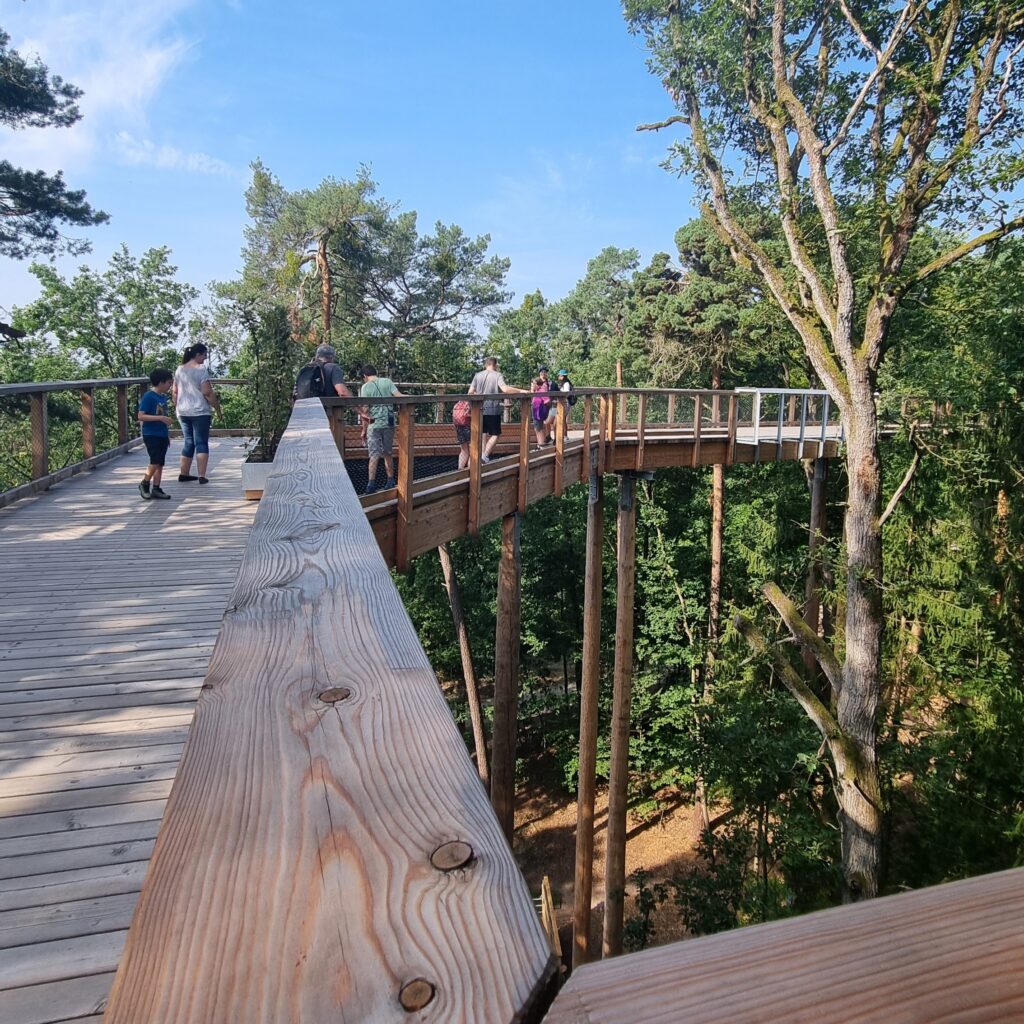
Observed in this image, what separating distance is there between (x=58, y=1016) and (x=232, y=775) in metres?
1.41

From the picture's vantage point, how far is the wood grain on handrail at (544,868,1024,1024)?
0.37m

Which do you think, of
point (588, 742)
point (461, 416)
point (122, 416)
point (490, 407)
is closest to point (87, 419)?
point (122, 416)

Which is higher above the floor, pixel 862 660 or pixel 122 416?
pixel 122 416

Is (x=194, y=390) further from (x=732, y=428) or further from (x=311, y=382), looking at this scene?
(x=732, y=428)

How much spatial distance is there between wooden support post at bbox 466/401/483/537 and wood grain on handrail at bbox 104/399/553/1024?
4.81m

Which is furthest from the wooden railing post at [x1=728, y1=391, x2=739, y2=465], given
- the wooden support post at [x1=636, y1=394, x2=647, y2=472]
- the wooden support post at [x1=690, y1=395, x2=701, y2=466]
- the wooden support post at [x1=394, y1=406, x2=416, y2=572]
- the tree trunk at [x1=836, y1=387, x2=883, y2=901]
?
the wooden support post at [x1=394, y1=406, x2=416, y2=572]

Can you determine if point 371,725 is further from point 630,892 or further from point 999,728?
point 630,892

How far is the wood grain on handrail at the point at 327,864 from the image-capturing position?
403mm

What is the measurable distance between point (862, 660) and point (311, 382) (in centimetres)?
717

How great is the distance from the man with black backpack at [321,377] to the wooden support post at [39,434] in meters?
2.79

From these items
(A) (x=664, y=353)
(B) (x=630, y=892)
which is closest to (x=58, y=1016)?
(B) (x=630, y=892)

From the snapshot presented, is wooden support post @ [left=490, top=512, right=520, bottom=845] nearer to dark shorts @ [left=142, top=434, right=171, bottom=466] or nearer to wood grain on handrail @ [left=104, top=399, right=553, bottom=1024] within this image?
dark shorts @ [left=142, top=434, right=171, bottom=466]

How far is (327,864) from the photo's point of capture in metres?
0.52

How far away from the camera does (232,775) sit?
2.08 ft
